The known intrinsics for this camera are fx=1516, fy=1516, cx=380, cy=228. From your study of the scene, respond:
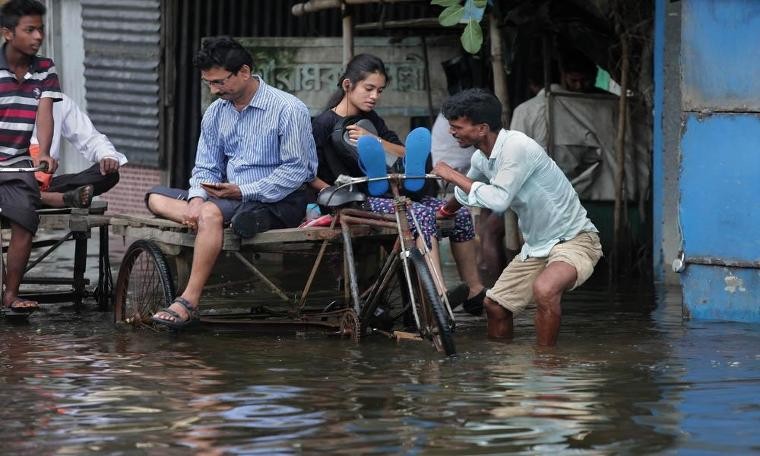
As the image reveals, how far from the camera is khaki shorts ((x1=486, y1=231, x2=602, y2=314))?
25.3 feet

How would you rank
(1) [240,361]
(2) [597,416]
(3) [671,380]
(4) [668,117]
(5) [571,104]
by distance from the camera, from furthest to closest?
(5) [571,104] < (4) [668,117] < (1) [240,361] < (3) [671,380] < (2) [597,416]

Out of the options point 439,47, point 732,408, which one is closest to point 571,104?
point 439,47

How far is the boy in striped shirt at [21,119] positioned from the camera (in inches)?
352

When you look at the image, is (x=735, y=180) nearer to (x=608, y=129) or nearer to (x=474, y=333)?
(x=474, y=333)

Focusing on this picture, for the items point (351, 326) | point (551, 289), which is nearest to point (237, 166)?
point (351, 326)

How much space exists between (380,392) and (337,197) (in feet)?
5.27

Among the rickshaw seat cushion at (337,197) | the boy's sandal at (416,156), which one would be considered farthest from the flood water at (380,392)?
the boy's sandal at (416,156)

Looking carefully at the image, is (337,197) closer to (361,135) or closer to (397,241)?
(397,241)

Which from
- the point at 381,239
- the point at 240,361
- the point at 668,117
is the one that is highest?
the point at 668,117

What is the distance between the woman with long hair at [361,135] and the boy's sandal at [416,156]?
1.64ft

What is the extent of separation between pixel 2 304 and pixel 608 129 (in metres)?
5.13

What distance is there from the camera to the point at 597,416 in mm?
6020

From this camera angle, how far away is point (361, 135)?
27.7ft

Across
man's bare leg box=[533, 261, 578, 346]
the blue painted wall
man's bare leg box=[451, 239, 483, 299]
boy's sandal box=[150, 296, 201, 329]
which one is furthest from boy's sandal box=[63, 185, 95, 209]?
the blue painted wall
